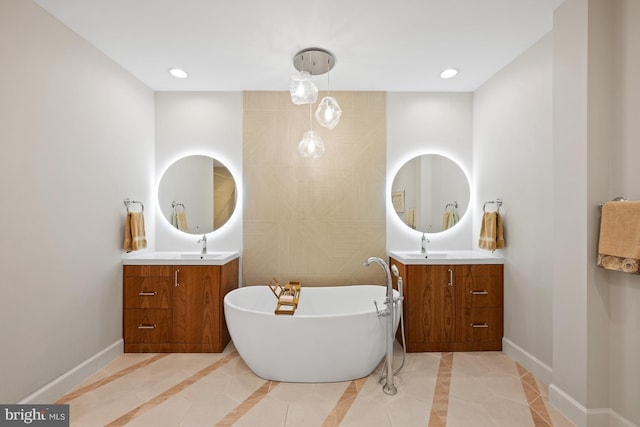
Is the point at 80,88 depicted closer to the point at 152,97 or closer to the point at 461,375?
the point at 152,97

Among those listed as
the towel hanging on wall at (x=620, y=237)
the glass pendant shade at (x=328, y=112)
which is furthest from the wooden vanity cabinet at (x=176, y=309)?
the towel hanging on wall at (x=620, y=237)

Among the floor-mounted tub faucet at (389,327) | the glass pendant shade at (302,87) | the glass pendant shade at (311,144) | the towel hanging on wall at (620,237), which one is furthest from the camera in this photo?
the glass pendant shade at (311,144)

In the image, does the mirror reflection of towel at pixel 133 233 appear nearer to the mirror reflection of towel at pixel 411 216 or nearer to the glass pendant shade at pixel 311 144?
the glass pendant shade at pixel 311 144

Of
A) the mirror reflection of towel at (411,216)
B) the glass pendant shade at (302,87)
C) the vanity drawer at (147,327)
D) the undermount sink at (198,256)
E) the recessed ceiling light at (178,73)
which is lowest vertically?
the vanity drawer at (147,327)

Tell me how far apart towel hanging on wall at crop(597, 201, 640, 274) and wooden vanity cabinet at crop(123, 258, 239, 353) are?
2.72 metres

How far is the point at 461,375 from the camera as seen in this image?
2.38 metres

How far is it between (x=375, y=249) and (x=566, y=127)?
195cm

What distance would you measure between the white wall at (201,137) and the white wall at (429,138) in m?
1.68

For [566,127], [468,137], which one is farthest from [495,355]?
[468,137]

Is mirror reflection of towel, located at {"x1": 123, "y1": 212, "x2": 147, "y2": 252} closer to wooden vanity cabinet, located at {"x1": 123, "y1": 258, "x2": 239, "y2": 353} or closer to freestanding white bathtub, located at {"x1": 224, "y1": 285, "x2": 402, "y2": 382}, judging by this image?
wooden vanity cabinet, located at {"x1": 123, "y1": 258, "x2": 239, "y2": 353}

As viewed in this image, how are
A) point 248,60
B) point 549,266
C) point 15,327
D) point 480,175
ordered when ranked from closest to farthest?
point 15,327 < point 549,266 < point 248,60 < point 480,175

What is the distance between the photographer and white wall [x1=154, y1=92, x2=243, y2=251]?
131 inches

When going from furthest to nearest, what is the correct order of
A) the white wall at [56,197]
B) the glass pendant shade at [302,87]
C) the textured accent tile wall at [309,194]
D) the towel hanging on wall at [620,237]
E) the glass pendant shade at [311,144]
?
the textured accent tile wall at [309,194]
the glass pendant shade at [311,144]
the glass pendant shade at [302,87]
the white wall at [56,197]
the towel hanging on wall at [620,237]

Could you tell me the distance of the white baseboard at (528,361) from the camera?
2249 millimetres
